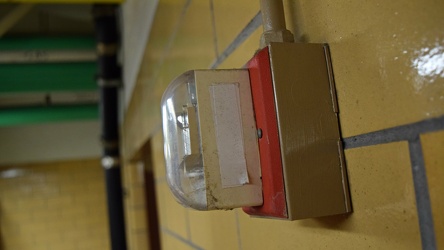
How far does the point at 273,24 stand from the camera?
1.26ft

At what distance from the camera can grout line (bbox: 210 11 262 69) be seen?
46 centimetres

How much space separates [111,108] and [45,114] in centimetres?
124

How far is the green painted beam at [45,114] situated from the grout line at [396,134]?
11.5 ft

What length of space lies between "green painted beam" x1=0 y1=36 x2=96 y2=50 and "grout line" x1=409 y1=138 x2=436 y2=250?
9.60 feet

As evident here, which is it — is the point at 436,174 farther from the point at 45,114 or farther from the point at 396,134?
the point at 45,114

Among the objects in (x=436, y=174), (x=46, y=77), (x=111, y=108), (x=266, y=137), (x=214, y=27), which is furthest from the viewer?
(x=46, y=77)

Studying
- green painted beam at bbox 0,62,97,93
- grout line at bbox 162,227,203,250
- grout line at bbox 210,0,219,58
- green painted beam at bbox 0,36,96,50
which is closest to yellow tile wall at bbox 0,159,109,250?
green painted beam at bbox 0,62,97,93

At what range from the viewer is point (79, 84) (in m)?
3.06

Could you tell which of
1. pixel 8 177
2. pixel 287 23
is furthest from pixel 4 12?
pixel 287 23

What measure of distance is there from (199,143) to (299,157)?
0.09 m

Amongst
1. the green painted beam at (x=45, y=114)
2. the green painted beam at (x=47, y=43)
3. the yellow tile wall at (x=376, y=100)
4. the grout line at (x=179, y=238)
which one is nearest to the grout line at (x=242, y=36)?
the yellow tile wall at (x=376, y=100)

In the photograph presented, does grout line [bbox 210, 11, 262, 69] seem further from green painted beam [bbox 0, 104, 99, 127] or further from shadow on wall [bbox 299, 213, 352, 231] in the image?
green painted beam [bbox 0, 104, 99, 127]

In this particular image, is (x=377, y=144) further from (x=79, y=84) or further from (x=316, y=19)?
(x=79, y=84)

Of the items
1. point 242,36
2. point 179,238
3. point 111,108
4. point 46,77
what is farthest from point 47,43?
point 242,36
